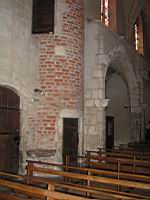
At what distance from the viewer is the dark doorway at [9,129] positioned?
756cm

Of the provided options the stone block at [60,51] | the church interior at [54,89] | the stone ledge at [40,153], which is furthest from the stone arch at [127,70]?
the stone ledge at [40,153]

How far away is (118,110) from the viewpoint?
51.3 ft

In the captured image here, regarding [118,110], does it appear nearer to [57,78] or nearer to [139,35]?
[139,35]

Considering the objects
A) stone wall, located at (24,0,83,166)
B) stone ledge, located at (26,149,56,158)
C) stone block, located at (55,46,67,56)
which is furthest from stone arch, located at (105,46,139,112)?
stone ledge, located at (26,149,56,158)

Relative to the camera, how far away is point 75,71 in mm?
9250

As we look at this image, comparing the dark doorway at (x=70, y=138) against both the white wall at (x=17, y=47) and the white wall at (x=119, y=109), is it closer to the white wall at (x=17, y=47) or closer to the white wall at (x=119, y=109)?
the white wall at (x=17, y=47)

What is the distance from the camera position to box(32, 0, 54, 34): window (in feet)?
29.1

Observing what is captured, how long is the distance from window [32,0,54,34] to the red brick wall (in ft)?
0.75

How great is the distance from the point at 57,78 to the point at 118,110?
24.9ft

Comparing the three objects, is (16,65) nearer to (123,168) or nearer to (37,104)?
(37,104)

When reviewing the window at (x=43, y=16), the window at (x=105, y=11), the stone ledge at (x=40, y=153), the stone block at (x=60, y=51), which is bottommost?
the stone ledge at (x=40, y=153)

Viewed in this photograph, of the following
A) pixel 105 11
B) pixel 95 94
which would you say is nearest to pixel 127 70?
pixel 105 11

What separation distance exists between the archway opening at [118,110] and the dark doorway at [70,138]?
6.32 meters

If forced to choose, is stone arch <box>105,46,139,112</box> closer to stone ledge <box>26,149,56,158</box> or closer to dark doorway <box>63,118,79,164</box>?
dark doorway <box>63,118,79,164</box>
